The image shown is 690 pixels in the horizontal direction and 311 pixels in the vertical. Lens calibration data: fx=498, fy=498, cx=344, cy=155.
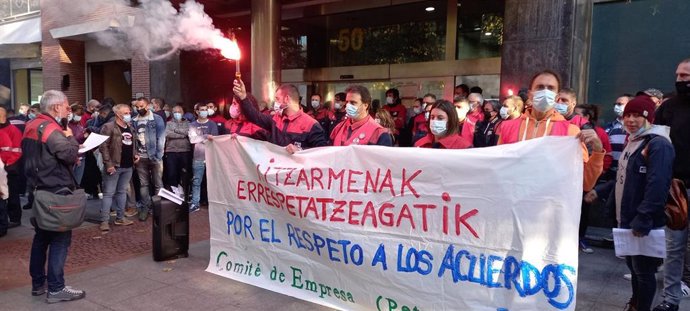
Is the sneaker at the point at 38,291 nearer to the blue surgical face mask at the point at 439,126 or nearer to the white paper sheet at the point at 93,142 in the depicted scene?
the white paper sheet at the point at 93,142

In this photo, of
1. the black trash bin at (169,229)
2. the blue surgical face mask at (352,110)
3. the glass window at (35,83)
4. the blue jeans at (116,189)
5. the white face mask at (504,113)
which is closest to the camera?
the blue surgical face mask at (352,110)

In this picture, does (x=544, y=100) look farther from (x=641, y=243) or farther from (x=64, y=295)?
(x=64, y=295)

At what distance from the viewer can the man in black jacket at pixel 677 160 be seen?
402 cm

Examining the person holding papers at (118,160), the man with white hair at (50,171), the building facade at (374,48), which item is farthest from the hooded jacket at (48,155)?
the building facade at (374,48)

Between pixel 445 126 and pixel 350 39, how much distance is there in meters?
10.5

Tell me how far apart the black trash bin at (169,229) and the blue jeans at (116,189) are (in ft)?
6.81

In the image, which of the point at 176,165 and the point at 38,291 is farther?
the point at 176,165

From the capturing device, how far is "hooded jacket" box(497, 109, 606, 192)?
11.1ft

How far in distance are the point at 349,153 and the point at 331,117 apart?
6.18m

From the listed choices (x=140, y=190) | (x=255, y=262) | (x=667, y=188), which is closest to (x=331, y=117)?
(x=140, y=190)

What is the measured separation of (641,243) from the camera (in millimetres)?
3537

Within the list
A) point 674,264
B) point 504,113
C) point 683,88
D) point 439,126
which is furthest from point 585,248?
point 439,126

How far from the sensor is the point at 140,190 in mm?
8125

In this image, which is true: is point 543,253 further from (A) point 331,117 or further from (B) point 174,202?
(A) point 331,117
